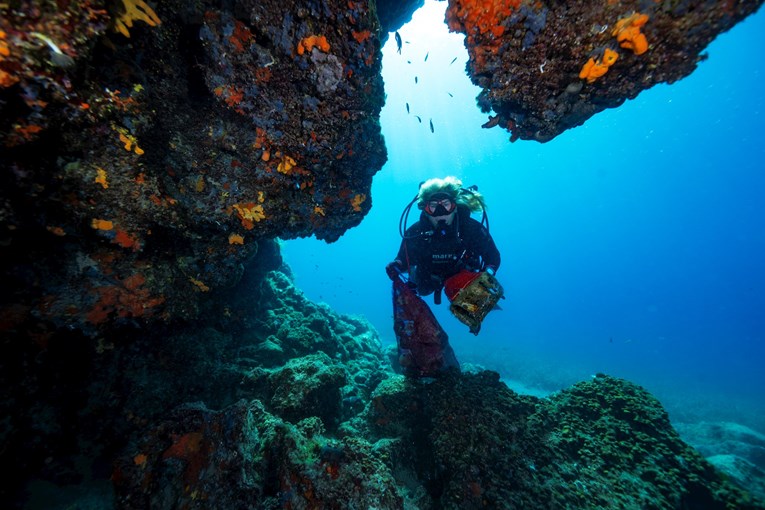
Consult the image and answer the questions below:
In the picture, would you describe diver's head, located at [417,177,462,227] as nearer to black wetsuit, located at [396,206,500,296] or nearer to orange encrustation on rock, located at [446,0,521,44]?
black wetsuit, located at [396,206,500,296]

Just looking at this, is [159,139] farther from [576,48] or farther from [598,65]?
[598,65]

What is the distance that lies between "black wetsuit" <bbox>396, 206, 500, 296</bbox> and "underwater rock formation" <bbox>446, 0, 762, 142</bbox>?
9.54 ft

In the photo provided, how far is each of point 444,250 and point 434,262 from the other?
31cm

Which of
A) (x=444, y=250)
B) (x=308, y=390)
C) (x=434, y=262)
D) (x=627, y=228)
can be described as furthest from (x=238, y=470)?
(x=627, y=228)

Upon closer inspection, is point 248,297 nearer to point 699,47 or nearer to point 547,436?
point 547,436

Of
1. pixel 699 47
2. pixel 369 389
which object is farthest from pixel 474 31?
pixel 369 389

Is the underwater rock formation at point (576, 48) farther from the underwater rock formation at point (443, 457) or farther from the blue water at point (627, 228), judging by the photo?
the blue water at point (627, 228)

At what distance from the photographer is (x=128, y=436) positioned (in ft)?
10.5

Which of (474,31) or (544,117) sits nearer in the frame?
(474,31)

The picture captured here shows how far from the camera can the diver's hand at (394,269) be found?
5.79 m

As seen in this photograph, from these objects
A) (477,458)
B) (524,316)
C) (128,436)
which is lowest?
(128,436)

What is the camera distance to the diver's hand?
579 cm

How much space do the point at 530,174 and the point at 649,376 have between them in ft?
266

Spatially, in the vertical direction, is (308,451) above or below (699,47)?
below
